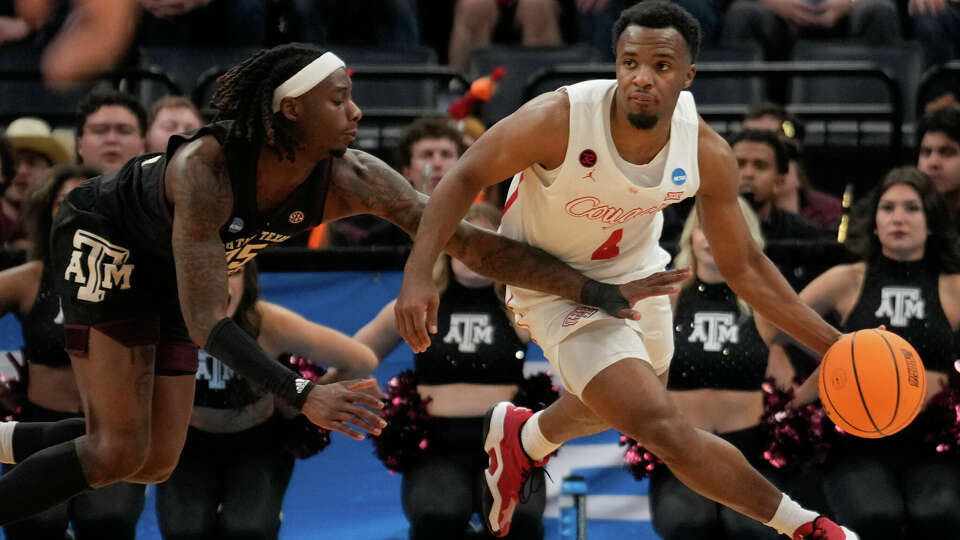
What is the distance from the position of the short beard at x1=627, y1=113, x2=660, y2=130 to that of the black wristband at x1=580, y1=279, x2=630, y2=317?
0.56 meters

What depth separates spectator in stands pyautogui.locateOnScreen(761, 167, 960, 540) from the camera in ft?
19.5

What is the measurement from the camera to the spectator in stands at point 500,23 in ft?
29.2

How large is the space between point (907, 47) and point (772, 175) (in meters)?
2.15

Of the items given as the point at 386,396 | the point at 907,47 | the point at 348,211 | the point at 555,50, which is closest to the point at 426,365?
the point at 386,396

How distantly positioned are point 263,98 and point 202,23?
4.03 meters

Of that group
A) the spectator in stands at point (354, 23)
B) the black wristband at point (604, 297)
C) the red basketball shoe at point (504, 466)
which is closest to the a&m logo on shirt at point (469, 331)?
the red basketball shoe at point (504, 466)

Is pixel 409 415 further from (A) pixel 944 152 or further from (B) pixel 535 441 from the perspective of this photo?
(A) pixel 944 152

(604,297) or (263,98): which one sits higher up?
(263,98)

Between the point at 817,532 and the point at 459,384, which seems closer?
the point at 817,532

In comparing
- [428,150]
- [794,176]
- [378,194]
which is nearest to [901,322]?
[794,176]

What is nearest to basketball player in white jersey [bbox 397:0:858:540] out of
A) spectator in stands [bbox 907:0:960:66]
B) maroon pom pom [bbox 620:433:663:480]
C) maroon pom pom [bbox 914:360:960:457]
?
maroon pom pom [bbox 620:433:663:480]

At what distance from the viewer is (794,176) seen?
7.28 meters

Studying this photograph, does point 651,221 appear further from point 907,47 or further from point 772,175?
point 907,47

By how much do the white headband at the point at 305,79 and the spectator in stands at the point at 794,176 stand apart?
306 cm
